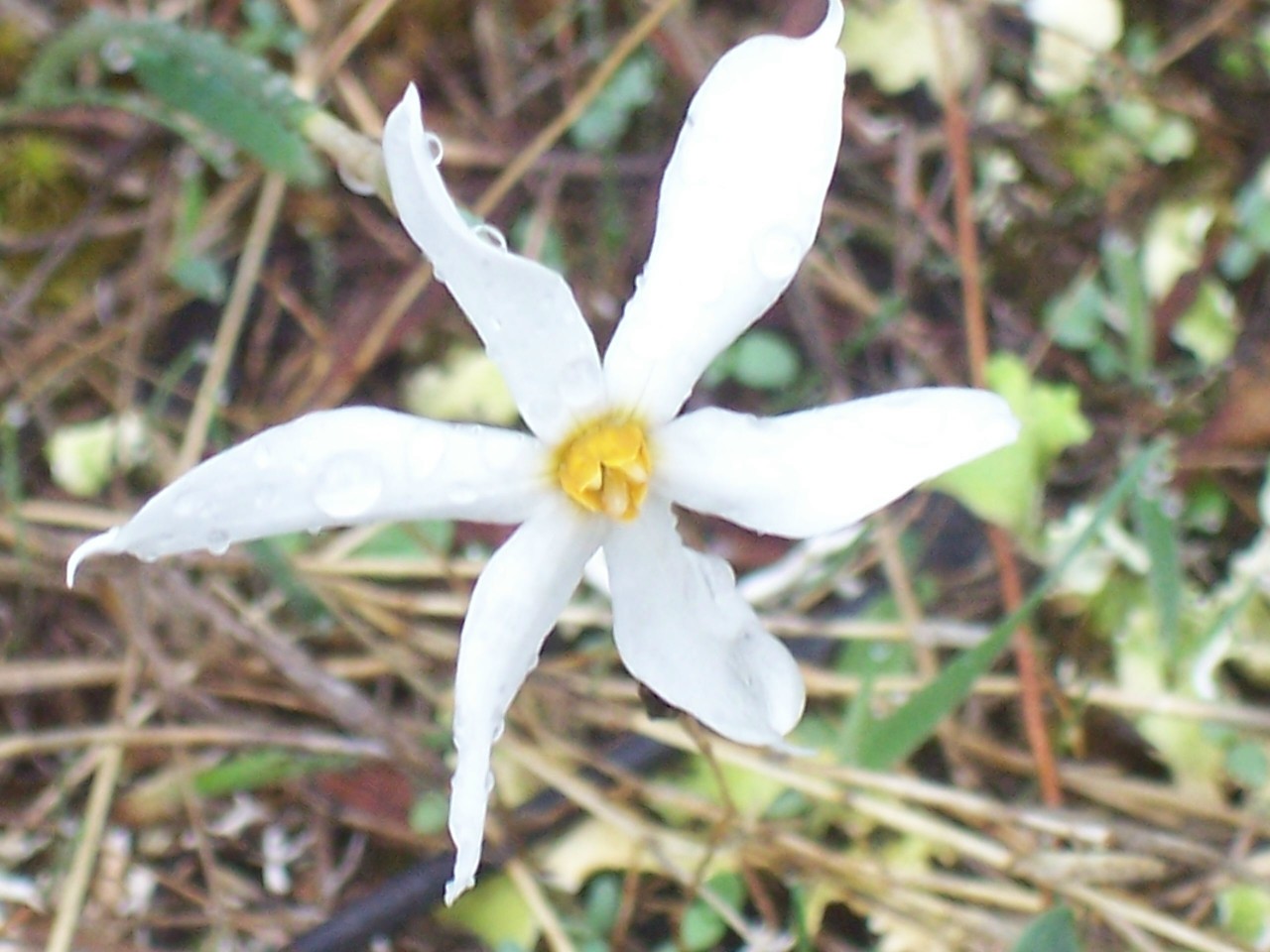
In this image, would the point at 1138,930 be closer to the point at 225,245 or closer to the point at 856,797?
the point at 856,797

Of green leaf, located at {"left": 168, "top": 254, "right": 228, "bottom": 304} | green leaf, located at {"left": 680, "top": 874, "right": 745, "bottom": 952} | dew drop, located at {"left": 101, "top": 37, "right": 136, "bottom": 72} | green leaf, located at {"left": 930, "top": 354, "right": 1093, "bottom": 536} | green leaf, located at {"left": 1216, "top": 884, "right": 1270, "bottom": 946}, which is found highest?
dew drop, located at {"left": 101, "top": 37, "right": 136, "bottom": 72}

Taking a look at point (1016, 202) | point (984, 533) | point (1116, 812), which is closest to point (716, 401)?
point (984, 533)


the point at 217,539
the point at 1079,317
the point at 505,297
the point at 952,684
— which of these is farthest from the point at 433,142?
the point at 1079,317

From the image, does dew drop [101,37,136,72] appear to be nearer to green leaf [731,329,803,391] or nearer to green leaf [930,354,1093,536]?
green leaf [731,329,803,391]

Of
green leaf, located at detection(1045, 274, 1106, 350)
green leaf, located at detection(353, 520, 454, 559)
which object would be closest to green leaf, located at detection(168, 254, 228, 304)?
green leaf, located at detection(353, 520, 454, 559)

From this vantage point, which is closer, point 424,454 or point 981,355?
point 424,454

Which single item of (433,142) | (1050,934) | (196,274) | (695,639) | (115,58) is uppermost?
(115,58)

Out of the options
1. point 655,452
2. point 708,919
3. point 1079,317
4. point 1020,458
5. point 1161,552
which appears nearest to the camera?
point 655,452

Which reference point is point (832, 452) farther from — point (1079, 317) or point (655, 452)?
point (1079, 317)
